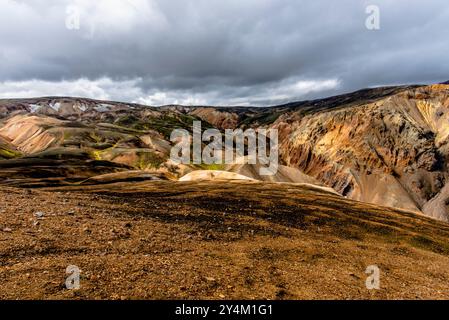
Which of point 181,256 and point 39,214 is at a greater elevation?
point 39,214

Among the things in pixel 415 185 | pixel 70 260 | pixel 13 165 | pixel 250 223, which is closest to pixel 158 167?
pixel 13 165

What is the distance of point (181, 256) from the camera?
2053 cm

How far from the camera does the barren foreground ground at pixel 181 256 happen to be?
1606 centimetres

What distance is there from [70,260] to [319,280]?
13.1 meters

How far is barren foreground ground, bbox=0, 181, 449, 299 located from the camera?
1606 centimetres

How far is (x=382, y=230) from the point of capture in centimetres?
4325
